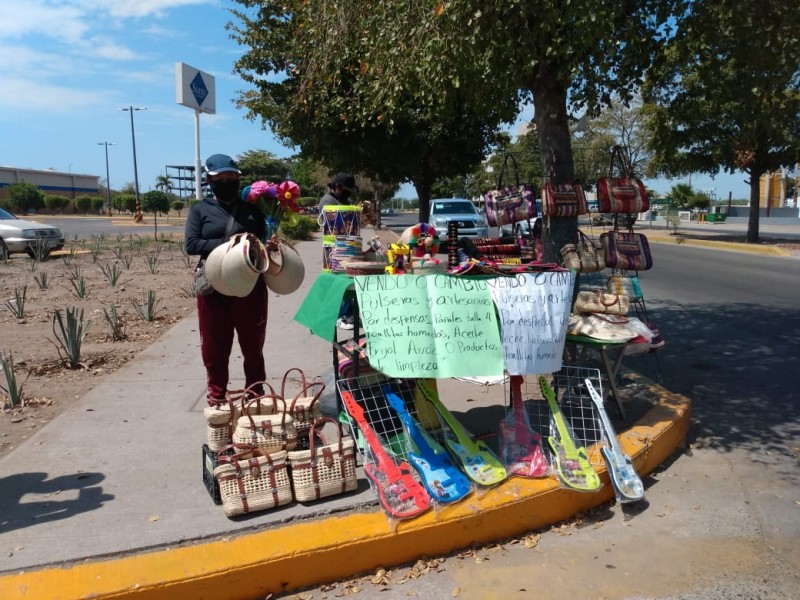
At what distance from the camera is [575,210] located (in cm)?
528

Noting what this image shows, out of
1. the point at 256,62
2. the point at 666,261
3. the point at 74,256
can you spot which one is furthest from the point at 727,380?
the point at 74,256

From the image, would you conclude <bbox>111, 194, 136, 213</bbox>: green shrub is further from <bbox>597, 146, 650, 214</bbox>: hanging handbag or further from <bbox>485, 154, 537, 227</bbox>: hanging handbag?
<bbox>597, 146, 650, 214</bbox>: hanging handbag

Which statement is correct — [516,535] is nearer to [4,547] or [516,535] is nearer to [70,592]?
[70,592]

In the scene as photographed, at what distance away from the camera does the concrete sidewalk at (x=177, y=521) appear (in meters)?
2.88

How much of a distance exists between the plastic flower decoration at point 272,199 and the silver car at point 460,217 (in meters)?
13.5

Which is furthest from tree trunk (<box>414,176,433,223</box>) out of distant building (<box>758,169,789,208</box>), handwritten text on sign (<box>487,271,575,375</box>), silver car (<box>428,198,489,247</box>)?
distant building (<box>758,169,789,208</box>)

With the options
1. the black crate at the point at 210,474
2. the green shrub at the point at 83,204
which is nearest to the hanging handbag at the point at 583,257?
the black crate at the point at 210,474

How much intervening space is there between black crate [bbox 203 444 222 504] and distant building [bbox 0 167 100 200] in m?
69.0

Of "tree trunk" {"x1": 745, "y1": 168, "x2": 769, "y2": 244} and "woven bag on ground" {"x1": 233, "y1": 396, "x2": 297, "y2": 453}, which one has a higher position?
"tree trunk" {"x1": 745, "y1": 168, "x2": 769, "y2": 244}

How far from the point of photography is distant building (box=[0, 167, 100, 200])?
6956cm

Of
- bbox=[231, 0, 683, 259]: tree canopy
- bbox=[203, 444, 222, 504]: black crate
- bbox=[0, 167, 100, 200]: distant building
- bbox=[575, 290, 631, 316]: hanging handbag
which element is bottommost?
bbox=[203, 444, 222, 504]: black crate

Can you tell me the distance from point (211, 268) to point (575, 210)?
300cm

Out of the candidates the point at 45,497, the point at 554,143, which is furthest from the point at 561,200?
the point at 45,497

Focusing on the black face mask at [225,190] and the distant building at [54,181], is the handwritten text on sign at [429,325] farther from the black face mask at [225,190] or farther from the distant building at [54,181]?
the distant building at [54,181]
